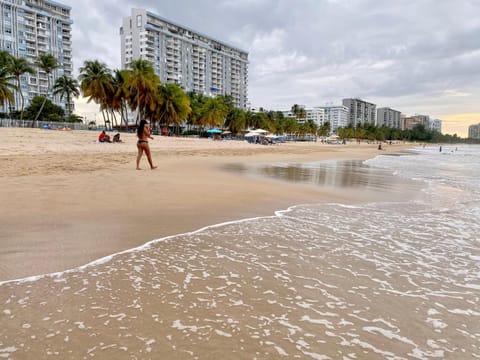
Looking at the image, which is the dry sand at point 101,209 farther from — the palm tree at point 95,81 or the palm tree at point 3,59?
the palm tree at point 3,59

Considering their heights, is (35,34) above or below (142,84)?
above

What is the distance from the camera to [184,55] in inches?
4491

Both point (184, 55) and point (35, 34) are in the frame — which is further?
point (184, 55)

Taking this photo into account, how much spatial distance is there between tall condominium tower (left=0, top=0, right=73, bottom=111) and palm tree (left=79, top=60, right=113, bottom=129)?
52.4 m

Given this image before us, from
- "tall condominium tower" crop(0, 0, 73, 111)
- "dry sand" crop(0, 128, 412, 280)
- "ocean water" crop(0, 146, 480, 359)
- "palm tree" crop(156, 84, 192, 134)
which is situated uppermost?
"tall condominium tower" crop(0, 0, 73, 111)

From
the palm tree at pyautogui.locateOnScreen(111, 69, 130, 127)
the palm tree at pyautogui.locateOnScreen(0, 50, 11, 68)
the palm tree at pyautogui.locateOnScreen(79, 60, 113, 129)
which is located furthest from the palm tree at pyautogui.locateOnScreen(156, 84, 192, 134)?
the palm tree at pyautogui.locateOnScreen(0, 50, 11, 68)

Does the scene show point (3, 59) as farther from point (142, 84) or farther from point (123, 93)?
point (142, 84)

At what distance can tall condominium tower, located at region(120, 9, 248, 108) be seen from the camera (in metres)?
103

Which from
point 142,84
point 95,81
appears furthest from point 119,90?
point 142,84

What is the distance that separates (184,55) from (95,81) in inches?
2901

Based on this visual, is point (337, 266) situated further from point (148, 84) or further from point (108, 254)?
point (148, 84)

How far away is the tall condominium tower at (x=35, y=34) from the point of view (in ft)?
290

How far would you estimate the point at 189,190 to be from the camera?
7250 millimetres

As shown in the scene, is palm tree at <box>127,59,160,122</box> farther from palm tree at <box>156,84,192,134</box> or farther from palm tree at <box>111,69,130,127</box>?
palm tree at <box>156,84,192,134</box>
